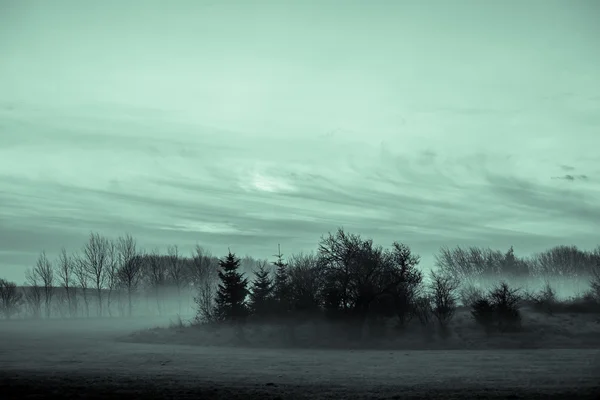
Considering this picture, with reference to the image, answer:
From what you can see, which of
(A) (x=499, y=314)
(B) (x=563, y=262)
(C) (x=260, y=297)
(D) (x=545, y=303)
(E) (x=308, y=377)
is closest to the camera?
(E) (x=308, y=377)

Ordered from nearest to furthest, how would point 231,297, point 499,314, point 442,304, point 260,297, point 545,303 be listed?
1. point 499,314
2. point 442,304
3. point 545,303
4. point 231,297
5. point 260,297

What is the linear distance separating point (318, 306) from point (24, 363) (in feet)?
101

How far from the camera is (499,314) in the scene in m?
49.4

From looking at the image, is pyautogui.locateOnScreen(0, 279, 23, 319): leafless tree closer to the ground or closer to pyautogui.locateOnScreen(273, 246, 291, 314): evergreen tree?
pyautogui.locateOnScreen(273, 246, 291, 314): evergreen tree

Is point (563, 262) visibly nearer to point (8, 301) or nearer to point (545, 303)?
point (545, 303)

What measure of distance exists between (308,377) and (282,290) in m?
33.2

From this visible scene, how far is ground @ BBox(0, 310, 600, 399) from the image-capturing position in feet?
65.5

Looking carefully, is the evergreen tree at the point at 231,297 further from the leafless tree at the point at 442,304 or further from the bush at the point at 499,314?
the bush at the point at 499,314

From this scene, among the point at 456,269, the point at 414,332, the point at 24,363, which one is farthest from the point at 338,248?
the point at 456,269

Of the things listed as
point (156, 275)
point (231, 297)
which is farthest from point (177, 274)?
point (231, 297)

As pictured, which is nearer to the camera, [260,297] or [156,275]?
[260,297]

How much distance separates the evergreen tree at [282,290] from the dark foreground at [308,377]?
785 inches

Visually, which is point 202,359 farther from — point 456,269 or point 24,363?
point 456,269

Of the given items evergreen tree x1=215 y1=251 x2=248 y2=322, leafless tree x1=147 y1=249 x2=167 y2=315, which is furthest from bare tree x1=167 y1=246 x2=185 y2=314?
evergreen tree x1=215 y1=251 x2=248 y2=322
